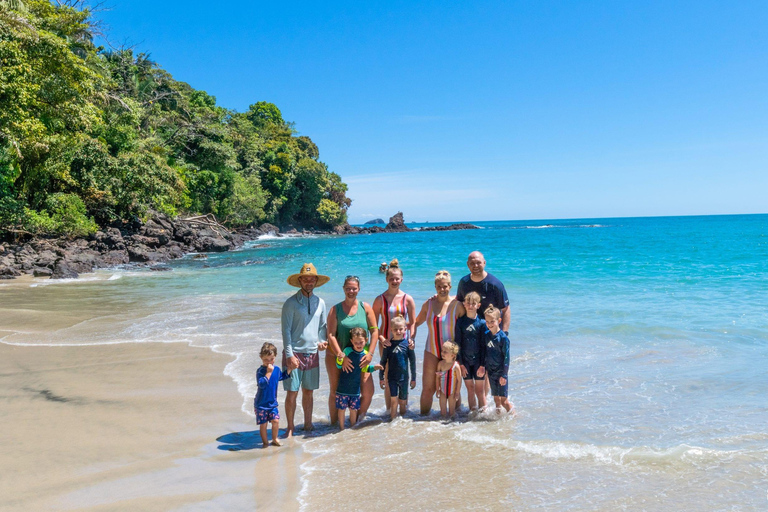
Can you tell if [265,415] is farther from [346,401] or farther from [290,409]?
[346,401]

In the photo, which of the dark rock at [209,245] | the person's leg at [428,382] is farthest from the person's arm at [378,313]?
the dark rock at [209,245]

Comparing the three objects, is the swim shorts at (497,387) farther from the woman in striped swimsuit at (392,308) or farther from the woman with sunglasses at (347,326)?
the woman with sunglasses at (347,326)

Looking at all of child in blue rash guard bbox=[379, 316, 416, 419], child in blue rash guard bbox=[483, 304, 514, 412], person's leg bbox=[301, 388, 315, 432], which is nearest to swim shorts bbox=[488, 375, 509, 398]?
child in blue rash guard bbox=[483, 304, 514, 412]

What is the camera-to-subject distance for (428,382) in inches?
214

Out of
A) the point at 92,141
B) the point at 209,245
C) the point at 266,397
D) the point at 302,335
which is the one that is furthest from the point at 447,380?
the point at 209,245

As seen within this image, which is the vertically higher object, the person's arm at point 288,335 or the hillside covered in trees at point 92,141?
the hillside covered in trees at point 92,141

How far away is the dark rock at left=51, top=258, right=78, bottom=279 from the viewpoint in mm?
18594

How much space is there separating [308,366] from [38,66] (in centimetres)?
1991

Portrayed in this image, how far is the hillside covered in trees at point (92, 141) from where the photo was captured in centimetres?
1862

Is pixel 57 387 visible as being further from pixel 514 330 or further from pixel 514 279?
pixel 514 279

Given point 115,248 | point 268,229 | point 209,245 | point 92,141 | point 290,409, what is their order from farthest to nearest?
1. point 268,229
2. point 209,245
3. point 115,248
4. point 92,141
5. point 290,409

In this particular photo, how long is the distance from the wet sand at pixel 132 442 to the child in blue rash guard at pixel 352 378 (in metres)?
0.60

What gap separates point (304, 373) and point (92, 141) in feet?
81.7

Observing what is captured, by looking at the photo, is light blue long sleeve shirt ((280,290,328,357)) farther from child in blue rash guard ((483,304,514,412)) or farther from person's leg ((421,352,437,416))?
child in blue rash guard ((483,304,514,412))
